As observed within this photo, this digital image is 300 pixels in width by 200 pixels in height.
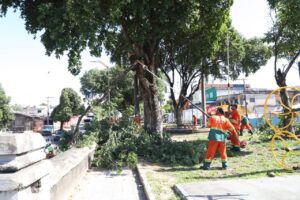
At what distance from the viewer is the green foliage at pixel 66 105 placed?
2810 inches

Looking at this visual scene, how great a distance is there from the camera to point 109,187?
9227 mm

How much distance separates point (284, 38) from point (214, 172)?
9.98 metres

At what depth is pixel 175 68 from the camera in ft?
111

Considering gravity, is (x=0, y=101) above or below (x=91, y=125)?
above

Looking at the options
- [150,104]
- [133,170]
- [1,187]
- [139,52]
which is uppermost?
[139,52]

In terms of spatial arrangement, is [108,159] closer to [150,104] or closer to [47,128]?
[150,104]

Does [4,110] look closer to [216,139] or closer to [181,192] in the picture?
[216,139]

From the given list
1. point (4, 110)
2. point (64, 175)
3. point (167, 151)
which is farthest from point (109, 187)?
point (4, 110)

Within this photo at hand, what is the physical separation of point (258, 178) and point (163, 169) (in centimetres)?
333

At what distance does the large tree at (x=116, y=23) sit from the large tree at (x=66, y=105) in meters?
55.6

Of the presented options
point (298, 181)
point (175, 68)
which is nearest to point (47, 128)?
point (175, 68)

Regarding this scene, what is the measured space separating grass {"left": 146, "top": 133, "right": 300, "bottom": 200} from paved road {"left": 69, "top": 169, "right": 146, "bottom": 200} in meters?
0.41

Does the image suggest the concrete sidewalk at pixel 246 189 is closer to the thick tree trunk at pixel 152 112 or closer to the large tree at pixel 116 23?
the large tree at pixel 116 23

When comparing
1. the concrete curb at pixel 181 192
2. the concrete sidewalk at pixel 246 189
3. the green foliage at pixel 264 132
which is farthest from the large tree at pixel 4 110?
the concrete sidewalk at pixel 246 189
